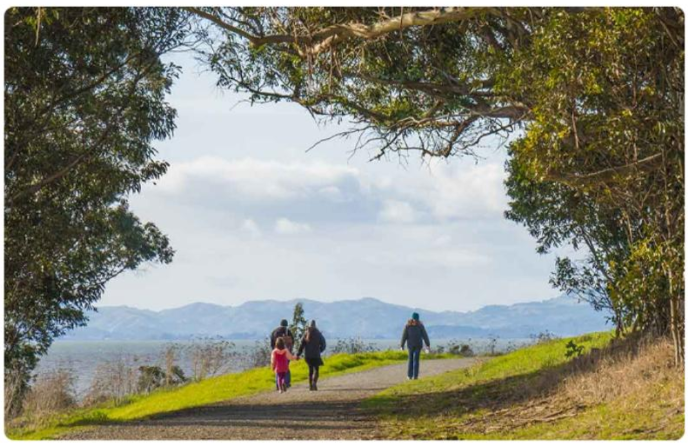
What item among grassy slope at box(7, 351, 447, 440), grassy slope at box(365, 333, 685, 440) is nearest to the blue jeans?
grassy slope at box(365, 333, 685, 440)

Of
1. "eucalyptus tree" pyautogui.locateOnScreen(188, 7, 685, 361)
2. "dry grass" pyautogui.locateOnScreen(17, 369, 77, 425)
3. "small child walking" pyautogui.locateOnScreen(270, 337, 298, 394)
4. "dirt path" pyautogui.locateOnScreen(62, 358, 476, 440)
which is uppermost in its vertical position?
"eucalyptus tree" pyautogui.locateOnScreen(188, 7, 685, 361)

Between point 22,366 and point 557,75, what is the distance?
15546 millimetres

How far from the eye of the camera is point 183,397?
24.0m

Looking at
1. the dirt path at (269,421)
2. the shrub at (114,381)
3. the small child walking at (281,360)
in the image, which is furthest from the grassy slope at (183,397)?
the small child walking at (281,360)

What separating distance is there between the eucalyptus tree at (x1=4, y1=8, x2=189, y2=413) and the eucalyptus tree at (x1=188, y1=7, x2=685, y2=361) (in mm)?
2089

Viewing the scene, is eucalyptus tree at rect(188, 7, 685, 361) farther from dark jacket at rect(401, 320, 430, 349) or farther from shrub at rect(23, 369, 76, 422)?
shrub at rect(23, 369, 76, 422)

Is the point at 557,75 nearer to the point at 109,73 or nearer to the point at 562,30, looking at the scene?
the point at 562,30

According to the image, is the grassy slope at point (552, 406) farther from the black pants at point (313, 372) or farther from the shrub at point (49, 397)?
the shrub at point (49, 397)

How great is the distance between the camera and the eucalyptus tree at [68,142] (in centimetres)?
1811

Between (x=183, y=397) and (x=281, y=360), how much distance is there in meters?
3.13

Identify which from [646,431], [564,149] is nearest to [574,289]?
[564,149]

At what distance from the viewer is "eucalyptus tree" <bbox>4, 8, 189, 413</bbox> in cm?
1811

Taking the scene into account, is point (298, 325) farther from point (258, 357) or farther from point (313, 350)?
point (313, 350)

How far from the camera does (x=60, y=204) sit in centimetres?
1998
